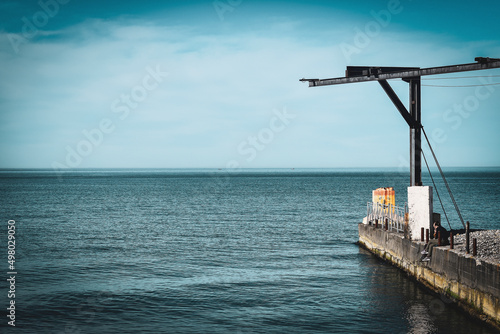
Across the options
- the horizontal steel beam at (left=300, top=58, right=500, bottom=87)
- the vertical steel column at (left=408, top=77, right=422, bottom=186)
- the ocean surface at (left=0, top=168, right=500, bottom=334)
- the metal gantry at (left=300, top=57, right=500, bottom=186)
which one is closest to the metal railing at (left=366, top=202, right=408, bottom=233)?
the ocean surface at (left=0, top=168, right=500, bottom=334)

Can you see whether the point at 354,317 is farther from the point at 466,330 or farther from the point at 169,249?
the point at 169,249

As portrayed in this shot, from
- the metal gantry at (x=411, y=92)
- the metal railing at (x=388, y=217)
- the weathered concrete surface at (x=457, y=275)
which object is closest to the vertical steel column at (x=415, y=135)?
the metal gantry at (x=411, y=92)

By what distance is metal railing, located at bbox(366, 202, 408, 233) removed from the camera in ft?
82.3

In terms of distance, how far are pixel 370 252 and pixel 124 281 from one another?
13.8 metres

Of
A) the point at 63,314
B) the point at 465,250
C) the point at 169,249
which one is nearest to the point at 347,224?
the point at 169,249

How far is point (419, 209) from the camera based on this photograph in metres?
20.6

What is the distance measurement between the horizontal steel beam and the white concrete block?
15.0 ft

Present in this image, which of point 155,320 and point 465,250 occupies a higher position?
point 465,250

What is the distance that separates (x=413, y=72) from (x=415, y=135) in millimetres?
2601

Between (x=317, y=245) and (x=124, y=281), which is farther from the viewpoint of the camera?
(x=317, y=245)

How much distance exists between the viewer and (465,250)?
16.9 meters

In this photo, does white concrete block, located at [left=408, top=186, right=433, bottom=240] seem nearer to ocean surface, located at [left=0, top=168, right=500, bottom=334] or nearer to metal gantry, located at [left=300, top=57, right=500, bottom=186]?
metal gantry, located at [left=300, top=57, right=500, bottom=186]

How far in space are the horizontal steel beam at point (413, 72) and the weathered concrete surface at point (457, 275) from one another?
6574 millimetres

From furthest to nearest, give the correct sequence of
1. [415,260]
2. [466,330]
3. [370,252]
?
[370,252] < [415,260] < [466,330]
